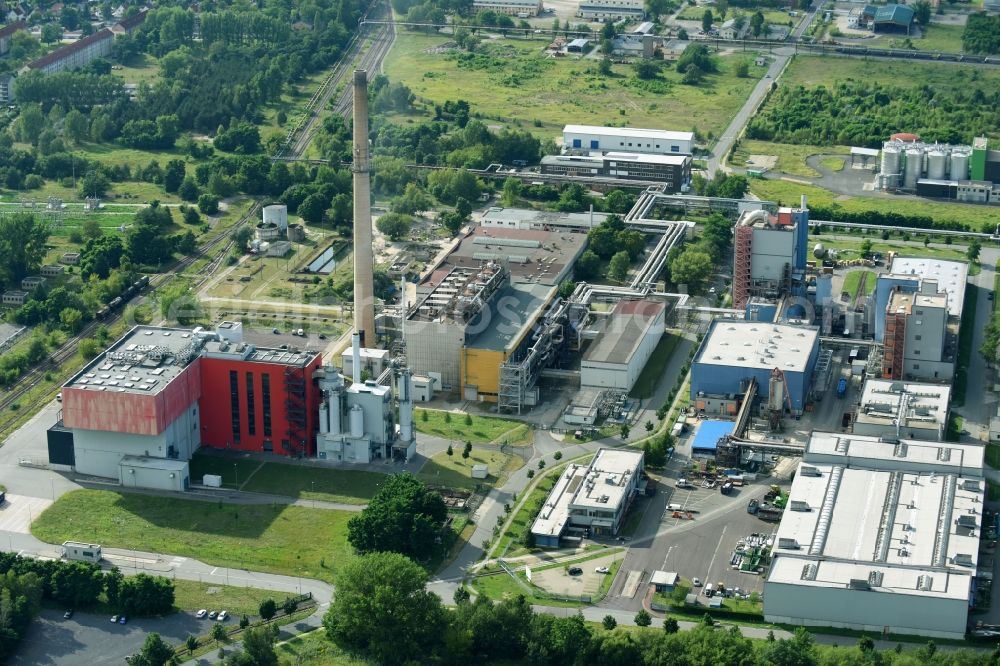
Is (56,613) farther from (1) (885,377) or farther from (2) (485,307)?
(1) (885,377)

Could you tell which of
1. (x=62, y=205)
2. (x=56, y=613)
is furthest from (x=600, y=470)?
(x=62, y=205)

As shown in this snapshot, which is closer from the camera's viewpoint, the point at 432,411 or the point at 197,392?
the point at 197,392

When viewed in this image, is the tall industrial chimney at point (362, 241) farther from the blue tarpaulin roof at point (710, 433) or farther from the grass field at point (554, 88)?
the grass field at point (554, 88)

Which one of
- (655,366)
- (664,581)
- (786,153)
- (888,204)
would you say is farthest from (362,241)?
(786,153)

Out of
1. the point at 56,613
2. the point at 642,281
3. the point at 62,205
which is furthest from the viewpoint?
the point at 62,205

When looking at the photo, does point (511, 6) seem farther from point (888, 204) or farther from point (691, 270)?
point (691, 270)

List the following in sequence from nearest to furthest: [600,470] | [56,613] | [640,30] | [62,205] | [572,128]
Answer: [56,613], [600,470], [62,205], [572,128], [640,30]
